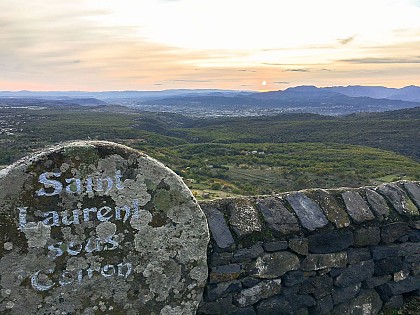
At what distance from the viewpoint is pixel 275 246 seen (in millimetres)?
3873

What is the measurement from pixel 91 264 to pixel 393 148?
63.3 metres

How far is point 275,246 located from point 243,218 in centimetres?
40

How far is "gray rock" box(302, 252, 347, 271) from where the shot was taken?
157 inches

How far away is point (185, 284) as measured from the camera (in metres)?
3.59

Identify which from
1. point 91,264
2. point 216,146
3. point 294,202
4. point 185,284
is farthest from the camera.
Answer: point 216,146

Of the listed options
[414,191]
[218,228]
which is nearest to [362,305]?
[414,191]

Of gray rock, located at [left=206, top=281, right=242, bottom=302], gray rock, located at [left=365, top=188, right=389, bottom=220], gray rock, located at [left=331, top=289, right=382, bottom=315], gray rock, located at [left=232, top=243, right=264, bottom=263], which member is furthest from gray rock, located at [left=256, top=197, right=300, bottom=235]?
gray rock, located at [left=331, top=289, right=382, bottom=315]

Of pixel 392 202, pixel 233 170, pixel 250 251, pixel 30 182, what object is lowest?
pixel 233 170

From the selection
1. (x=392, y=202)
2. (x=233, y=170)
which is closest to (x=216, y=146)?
(x=233, y=170)

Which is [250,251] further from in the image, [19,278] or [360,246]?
[19,278]

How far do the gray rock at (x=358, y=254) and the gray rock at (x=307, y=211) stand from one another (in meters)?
0.44

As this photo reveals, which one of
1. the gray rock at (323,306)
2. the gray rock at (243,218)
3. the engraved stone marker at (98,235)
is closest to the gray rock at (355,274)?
the gray rock at (323,306)

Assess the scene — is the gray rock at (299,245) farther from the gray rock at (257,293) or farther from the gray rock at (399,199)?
the gray rock at (399,199)

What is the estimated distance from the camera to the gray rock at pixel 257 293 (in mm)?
3787
